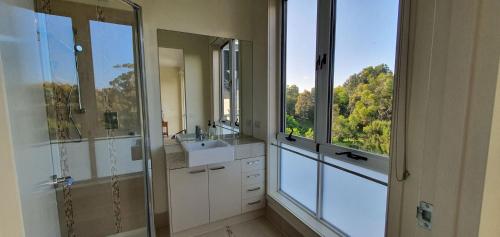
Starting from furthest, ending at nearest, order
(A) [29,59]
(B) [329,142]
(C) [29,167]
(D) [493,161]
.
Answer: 1. (B) [329,142]
2. (A) [29,59]
3. (C) [29,167]
4. (D) [493,161]

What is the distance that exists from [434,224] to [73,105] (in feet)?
7.84

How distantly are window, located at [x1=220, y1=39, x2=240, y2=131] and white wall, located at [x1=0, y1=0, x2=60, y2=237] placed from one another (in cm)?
171

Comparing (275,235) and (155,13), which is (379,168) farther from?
(155,13)

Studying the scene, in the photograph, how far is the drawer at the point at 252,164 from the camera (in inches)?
90.5

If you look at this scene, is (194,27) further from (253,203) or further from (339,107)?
(253,203)

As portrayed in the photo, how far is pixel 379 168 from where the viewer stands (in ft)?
4.44

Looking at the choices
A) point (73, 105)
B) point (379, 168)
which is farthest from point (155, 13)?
point (379, 168)

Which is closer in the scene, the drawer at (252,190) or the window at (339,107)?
the window at (339,107)

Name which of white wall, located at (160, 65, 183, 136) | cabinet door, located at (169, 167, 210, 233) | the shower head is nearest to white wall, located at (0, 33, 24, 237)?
cabinet door, located at (169, 167, 210, 233)

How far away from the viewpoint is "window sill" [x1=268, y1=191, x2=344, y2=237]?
181 cm

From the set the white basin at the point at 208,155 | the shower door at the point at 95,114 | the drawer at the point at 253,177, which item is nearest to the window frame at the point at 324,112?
the drawer at the point at 253,177

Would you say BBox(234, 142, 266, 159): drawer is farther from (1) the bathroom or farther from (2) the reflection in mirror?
(2) the reflection in mirror

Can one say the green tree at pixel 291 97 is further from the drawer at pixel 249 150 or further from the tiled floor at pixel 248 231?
the tiled floor at pixel 248 231

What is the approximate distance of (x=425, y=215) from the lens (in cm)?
56
